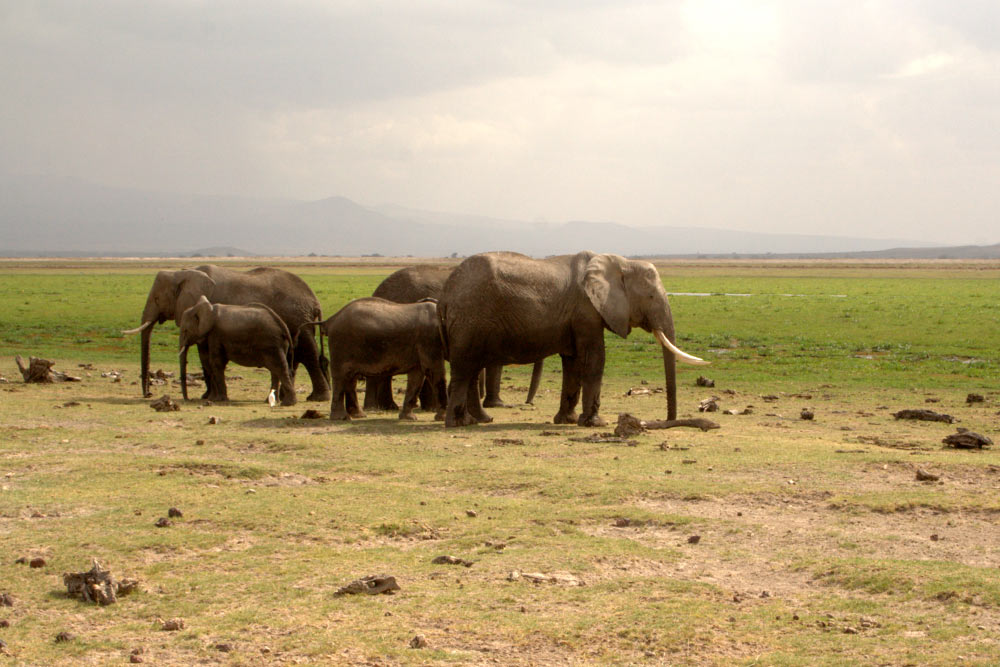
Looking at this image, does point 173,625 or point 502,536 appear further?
point 502,536

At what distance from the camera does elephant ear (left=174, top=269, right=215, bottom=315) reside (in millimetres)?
20688

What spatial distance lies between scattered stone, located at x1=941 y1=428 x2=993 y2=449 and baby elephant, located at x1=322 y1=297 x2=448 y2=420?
717cm

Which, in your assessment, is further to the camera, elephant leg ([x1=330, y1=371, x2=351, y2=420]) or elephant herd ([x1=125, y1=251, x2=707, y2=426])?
elephant leg ([x1=330, y1=371, x2=351, y2=420])

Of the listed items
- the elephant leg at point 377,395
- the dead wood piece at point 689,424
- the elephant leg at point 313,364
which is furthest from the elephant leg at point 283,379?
the dead wood piece at point 689,424

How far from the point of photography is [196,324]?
1881 centimetres

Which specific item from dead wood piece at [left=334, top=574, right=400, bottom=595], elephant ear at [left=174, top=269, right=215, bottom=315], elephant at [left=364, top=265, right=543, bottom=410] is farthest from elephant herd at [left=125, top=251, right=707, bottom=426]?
dead wood piece at [left=334, top=574, right=400, bottom=595]

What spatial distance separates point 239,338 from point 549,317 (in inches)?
230

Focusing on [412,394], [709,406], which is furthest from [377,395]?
[709,406]

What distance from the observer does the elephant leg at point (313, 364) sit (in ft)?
64.8

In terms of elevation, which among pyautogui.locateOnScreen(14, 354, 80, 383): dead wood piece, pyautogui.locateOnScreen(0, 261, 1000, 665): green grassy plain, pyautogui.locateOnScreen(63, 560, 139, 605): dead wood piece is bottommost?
pyautogui.locateOnScreen(0, 261, 1000, 665): green grassy plain

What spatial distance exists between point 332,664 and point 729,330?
95.9 ft

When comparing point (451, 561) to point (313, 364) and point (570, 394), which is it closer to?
point (570, 394)

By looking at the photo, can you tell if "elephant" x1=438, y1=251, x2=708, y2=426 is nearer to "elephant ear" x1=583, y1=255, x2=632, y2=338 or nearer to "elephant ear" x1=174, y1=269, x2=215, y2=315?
"elephant ear" x1=583, y1=255, x2=632, y2=338

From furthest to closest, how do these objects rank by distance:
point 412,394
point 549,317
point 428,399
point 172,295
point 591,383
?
point 172,295, point 428,399, point 412,394, point 549,317, point 591,383
